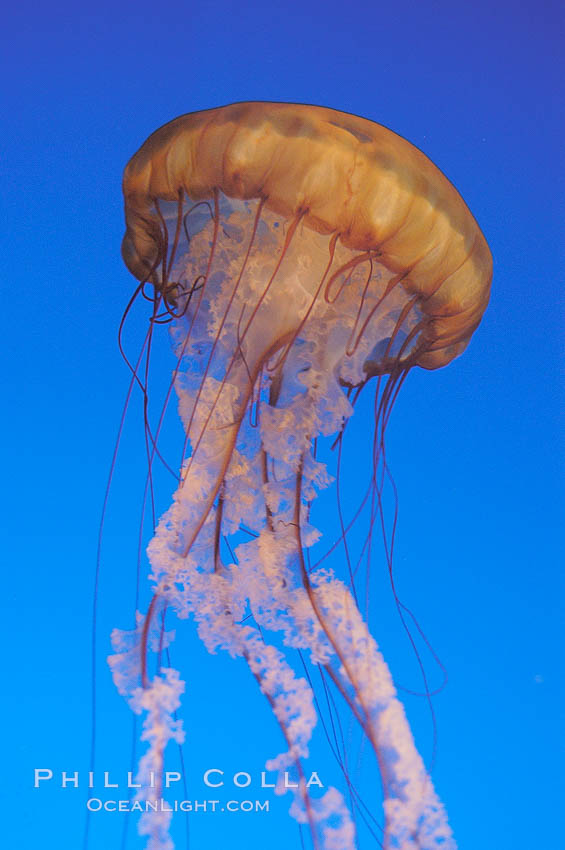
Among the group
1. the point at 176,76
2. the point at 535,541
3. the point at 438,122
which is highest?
the point at 176,76

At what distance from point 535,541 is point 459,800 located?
78 cm

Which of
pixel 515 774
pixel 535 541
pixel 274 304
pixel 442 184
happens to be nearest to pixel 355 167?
pixel 442 184

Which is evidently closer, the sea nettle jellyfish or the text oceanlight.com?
the sea nettle jellyfish

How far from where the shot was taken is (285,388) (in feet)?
7.84

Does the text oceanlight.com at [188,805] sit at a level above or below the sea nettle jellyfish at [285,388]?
below

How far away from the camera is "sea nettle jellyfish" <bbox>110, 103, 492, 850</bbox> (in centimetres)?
203

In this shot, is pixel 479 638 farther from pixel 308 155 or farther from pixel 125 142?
pixel 125 142

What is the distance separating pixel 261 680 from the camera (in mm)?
2217

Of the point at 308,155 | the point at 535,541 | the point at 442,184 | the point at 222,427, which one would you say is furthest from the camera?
the point at 535,541

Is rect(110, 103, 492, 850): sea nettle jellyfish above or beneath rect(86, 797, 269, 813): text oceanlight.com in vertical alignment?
above

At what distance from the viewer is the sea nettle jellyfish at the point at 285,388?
2.03 meters

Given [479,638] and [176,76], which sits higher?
[176,76]

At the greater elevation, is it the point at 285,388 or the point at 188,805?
the point at 285,388

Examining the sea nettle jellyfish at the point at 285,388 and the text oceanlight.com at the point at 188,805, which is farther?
the text oceanlight.com at the point at 188,805
